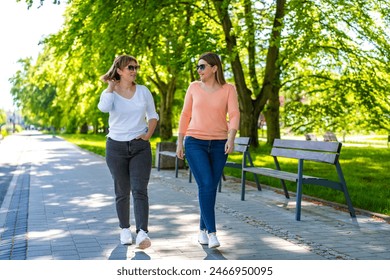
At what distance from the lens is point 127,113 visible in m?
5.45

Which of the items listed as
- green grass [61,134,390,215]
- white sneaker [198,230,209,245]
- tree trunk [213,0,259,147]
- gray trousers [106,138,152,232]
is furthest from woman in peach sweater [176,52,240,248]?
tree trunk [213,0,259,147]

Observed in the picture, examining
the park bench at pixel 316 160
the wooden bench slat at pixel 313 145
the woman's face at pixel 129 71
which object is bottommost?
the park bench at pixel 316 160

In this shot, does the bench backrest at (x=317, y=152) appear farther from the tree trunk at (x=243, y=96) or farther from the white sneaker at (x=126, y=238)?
the tree trunk at (x=243, y=96)

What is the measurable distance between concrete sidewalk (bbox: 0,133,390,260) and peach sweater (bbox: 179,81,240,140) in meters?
1.12

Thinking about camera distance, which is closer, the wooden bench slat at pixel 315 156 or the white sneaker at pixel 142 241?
the white sneaker at pixel 142 241

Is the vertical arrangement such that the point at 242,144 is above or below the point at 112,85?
below

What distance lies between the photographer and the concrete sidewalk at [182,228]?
5.47m

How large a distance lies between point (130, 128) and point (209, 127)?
2.42 feet

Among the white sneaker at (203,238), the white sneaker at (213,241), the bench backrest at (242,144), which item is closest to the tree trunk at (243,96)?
the bench backrest at (242,144)

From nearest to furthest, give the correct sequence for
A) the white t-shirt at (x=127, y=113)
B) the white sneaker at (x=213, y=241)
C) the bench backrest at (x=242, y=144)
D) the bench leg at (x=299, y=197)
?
the white t-shirt at (x=127, y=113) < the white sneaker at (x=213, y=241) < the bench leg at (x=299, y=197) < the bench backrest at (x=242, y=144)

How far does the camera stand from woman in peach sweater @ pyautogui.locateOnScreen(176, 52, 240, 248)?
5.48 m

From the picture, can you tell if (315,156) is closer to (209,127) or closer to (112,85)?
(209,127)

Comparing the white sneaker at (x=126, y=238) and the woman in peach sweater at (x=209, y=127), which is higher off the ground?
the woman in peach sweater at (x=209, y=127)

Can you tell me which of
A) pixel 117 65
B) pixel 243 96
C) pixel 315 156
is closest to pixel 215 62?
pixel 117 65
